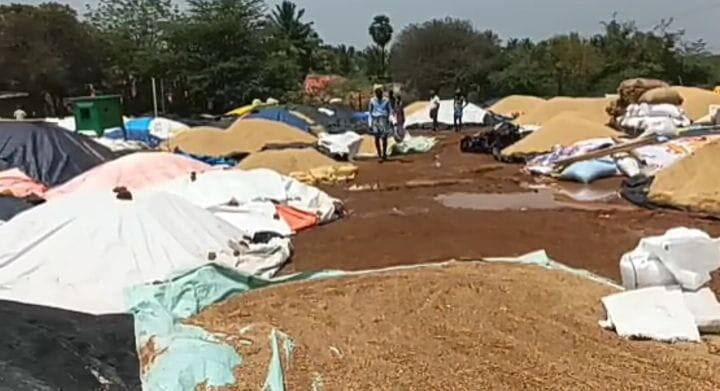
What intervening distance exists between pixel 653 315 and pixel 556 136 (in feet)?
35.4

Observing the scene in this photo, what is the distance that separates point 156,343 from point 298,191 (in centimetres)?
500

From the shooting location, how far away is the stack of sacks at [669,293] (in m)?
3.86

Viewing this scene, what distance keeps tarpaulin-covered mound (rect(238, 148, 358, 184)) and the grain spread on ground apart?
23.9 feet

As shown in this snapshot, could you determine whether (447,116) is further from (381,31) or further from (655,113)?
(381,31)

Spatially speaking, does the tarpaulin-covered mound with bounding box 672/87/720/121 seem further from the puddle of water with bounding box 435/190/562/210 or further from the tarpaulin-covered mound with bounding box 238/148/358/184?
the puddle of water with bounding box 435/190/562/210

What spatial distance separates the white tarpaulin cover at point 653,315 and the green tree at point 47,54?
78.9ft

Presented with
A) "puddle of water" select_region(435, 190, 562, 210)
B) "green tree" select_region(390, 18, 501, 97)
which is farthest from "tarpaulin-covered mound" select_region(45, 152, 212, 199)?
"green tree" select_region(390, 18, 501, 97)

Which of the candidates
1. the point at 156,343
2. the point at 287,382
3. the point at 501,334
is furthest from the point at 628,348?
the point at 156,343

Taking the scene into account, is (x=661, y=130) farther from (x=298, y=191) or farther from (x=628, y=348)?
(x=628, y=348)

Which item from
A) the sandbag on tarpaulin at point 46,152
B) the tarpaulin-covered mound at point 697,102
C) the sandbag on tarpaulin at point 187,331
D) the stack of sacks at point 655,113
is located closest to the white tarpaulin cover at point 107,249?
the sandbag on tarpaulin at point 187,331

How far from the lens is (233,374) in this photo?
354 centimetres

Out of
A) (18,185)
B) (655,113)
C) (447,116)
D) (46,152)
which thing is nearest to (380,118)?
(655,113)

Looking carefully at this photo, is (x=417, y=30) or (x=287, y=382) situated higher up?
(x=417, y=30)

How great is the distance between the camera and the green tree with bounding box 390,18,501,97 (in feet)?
106
